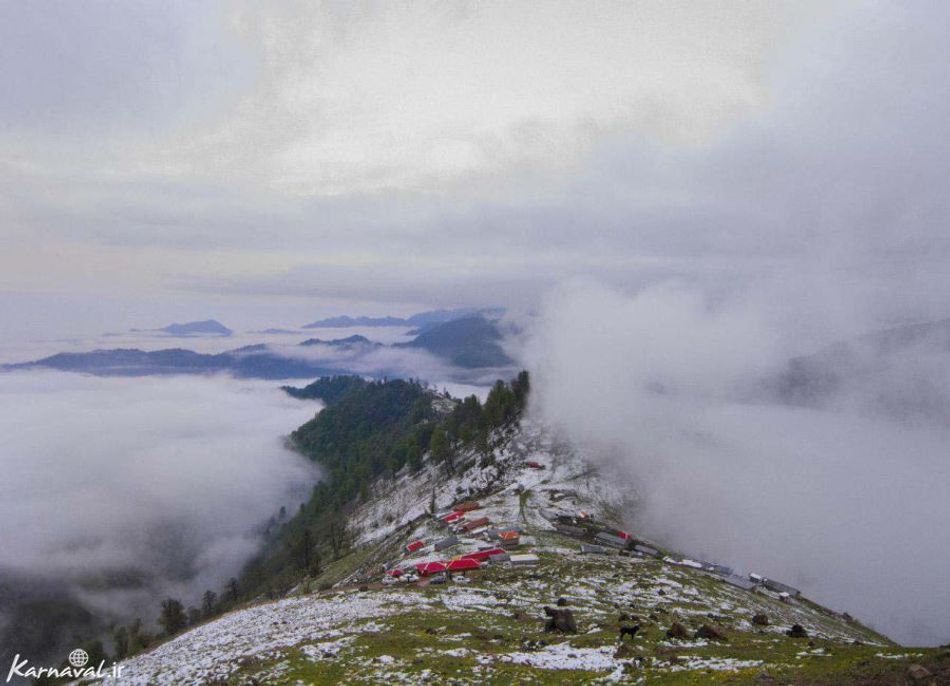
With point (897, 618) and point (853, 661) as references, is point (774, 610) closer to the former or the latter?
point (853, 661)

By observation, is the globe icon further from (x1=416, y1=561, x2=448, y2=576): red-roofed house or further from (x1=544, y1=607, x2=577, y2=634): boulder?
(x1=416, y1=561, x2=448, y2=576): red-roofed house

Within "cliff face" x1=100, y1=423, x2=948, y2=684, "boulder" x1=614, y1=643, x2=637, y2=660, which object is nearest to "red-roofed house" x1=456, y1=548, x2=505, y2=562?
"cliff face" x1=100, y1=423, x2=948, y2=684

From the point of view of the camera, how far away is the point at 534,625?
44.4m

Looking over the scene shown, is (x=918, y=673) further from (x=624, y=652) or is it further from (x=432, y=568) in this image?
(x=432, y=568)

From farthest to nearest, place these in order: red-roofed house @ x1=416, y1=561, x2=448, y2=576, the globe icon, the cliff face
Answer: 1. red-roofed house @ x1=416, y1=561, x2=448, y2=576
2. the globe icon
3. the cliff face

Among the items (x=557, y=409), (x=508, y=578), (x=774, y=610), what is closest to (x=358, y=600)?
(x=508, y=578)

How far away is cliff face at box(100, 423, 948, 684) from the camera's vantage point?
2867cm

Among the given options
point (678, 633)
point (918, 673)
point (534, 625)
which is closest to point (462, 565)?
point (534, 625)

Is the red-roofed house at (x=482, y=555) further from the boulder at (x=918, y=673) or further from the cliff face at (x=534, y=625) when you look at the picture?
the boulder at (x=918, y=673)

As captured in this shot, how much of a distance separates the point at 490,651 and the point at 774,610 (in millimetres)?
58927

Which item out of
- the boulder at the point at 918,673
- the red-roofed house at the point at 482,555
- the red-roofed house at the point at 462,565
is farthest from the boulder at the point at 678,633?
the red-roofed house at the point at 482,555

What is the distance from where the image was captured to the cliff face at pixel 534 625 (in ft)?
94.1

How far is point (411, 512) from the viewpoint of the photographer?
139000mm

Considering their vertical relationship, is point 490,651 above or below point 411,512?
above
